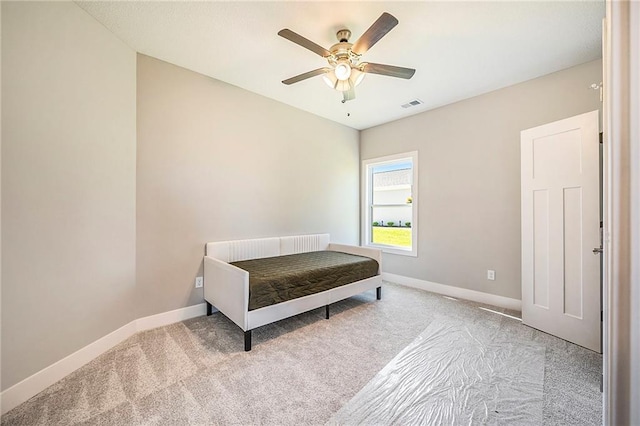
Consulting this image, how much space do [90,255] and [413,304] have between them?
3372 millimetres

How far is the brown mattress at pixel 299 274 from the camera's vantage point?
2238mm

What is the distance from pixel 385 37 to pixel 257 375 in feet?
9.64

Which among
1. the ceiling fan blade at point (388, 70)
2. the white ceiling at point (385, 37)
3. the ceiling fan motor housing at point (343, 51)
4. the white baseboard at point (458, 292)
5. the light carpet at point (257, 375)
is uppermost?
the white ceiling at point (385, 37)

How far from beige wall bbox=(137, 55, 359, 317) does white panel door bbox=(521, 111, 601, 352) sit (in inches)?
106

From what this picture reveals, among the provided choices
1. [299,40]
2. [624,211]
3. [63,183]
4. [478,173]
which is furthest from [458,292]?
[63,183]

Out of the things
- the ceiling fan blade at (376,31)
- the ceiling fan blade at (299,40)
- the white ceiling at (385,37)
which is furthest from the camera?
the white ceiling at (385,37)

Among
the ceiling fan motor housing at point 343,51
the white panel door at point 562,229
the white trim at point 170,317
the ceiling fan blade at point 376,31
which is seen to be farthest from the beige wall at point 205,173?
the white panel door at point 562,229

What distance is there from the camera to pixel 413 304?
10.5 feet

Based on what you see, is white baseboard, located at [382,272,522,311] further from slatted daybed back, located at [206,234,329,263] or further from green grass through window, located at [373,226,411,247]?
slatted daybed back, located at [206,234,329,263]

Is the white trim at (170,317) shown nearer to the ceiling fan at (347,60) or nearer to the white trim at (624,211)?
the ceiling fan at (347,60)

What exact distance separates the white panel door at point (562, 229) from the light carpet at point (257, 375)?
0.23 metres

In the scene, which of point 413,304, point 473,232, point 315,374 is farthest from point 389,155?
point 315,374

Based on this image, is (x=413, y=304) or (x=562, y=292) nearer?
(x=562, y=292)

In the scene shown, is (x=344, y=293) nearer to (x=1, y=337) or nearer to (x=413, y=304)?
(x=413, y=304)
